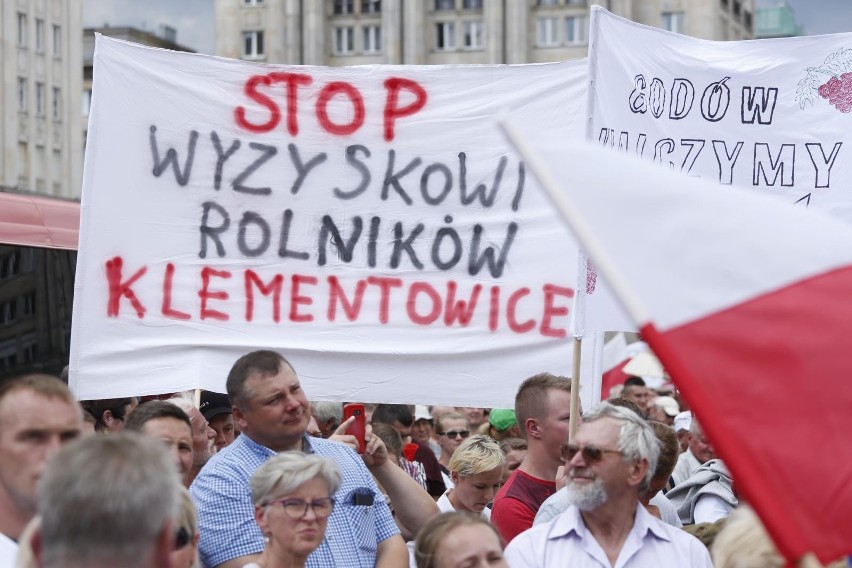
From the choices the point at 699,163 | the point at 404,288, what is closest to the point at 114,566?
the point at 404,288

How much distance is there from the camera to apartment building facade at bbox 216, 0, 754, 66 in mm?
82625

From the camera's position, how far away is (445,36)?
83.8 metres

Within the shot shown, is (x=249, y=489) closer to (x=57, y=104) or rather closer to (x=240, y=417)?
(x=240, y=417)

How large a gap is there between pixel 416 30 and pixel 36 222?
70559 millimetres

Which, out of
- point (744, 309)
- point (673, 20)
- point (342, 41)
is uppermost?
point (673, 20)

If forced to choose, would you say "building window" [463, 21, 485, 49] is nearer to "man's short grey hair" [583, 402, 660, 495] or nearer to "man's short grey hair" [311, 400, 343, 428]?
"man's short grey hair" [311, 400, 343, 428]

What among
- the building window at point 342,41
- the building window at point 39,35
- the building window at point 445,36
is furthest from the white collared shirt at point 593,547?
the building window at point 342,41

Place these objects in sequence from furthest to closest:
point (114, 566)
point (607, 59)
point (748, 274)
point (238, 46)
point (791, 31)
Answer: point (791, 31)
point (238, 46)
point (607, 59)
point (748, 274)
point (114, 566)

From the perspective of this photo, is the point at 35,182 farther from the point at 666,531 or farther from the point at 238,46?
the point at 666,531

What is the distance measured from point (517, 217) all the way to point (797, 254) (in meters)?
3.86

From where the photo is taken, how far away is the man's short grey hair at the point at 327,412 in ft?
26.5

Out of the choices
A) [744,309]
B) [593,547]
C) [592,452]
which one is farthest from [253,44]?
[744,309]

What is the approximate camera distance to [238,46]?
83.6 meters

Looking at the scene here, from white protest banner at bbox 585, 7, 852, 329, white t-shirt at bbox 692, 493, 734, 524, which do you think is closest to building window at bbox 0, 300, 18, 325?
white protest banner at bbox 585, 7, 852, 329
